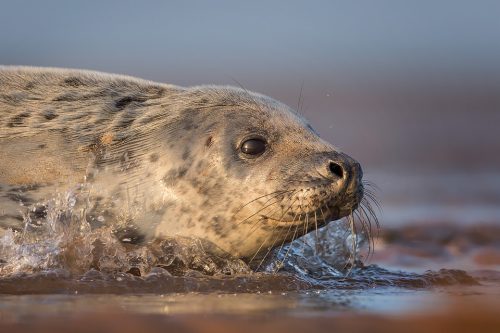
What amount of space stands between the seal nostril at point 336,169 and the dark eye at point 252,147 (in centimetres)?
42

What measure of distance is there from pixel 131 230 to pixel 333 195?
3.65ft

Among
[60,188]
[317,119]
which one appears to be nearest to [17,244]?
[60,188]

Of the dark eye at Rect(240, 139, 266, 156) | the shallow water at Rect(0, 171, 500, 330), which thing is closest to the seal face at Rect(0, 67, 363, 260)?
the dark eye at Rect(240, 139, 266, 156)

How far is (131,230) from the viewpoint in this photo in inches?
248

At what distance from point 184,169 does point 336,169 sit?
84cm

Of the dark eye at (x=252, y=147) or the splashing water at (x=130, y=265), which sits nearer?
the splashing water at (x=130, y=265)

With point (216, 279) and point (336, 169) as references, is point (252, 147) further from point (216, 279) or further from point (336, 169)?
point (216, 279)

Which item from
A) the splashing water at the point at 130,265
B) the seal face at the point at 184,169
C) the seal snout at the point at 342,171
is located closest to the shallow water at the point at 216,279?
the splashing water at the point at 130,265

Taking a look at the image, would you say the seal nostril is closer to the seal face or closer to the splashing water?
the seal face

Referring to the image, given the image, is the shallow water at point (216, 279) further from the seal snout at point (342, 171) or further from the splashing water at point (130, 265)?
the seal snout at point (342, 171)

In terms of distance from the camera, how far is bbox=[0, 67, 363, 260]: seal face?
6.17 m

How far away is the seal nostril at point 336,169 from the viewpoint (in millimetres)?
6120

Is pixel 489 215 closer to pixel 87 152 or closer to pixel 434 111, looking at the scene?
pixel 87 152

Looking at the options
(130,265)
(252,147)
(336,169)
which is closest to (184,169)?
(252,147)
